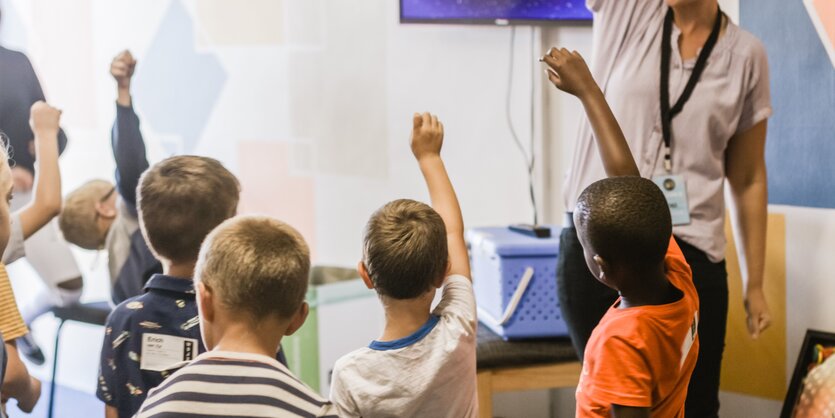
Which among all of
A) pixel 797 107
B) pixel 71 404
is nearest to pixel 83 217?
pixel 71 404

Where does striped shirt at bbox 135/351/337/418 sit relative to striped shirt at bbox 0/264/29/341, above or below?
above

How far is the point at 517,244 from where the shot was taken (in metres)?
2.23

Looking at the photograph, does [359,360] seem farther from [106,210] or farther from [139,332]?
[106,210]

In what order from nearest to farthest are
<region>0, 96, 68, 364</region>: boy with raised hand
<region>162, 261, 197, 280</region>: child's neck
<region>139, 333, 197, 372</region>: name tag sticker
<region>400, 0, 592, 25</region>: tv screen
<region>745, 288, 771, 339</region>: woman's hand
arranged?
<region>139, 333, 197, 372</region>: name tag sticker < <region>162, 261, 197, 280</region>: child's neck < <region>745, 288, 771, 339</region>: woman's hand < <region>0, 96, 68, 364</region>: boy with raised hand < <region>400, 0, 592, 25</region>: tv screen

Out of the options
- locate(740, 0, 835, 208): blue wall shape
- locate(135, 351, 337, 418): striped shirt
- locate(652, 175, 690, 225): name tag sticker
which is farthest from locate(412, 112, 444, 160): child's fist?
locate(740, 0, 835, 208): blue wall shape

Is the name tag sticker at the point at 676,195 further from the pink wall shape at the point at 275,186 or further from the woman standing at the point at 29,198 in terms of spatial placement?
the woman standing at the point at 29,198

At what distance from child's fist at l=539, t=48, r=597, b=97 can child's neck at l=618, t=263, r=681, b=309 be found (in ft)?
1.07

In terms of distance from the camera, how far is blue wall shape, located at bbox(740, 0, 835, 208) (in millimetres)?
2146

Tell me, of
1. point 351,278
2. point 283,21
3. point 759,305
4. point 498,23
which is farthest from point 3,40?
point 759,305

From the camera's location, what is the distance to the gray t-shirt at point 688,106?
1.61 meters

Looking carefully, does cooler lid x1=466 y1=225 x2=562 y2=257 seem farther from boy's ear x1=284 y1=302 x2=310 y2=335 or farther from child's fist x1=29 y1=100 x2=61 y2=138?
child's fist x1=29 y1=100 x2=61 y2=138

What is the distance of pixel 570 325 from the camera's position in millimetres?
1691

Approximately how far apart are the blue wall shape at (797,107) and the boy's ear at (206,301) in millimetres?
1779

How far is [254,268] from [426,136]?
0.52 meters
